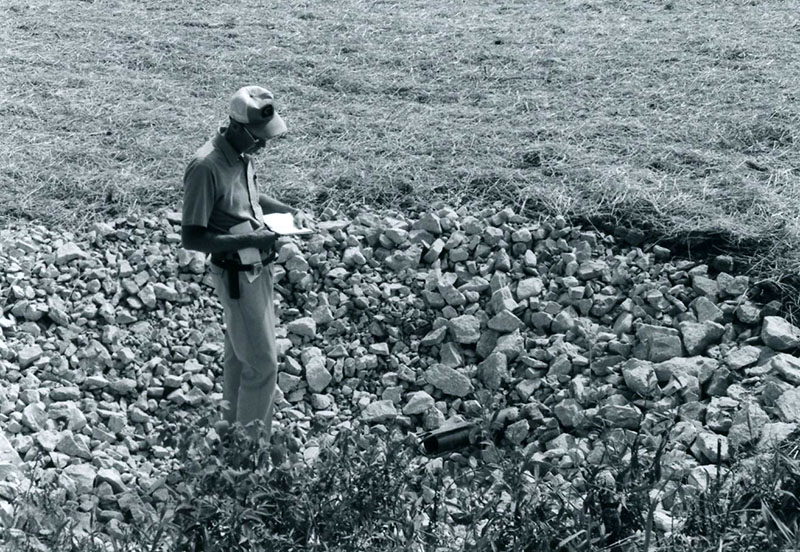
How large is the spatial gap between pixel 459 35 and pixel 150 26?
9.24 feet

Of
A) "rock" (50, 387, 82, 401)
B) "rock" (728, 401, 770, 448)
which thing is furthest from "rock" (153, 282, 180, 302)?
"rock" (728, 401, 770, 448)

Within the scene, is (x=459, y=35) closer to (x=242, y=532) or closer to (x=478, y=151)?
(x=478, y=151)

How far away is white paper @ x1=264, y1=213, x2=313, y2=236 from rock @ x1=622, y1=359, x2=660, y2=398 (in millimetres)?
1831

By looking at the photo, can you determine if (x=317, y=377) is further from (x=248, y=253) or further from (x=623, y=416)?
(x=623, y=416)

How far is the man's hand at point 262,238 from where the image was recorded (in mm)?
4652

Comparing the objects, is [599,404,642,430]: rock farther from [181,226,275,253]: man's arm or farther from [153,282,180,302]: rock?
[153,282,180,302]: rock

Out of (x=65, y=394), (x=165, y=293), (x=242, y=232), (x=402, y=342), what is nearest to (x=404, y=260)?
(x=402, y=342)

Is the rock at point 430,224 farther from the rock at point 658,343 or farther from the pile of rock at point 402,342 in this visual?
the rock at point 658,343

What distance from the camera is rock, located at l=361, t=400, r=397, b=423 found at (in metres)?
5.67

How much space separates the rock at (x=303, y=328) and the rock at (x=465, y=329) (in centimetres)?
76

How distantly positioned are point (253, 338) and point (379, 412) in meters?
1.11

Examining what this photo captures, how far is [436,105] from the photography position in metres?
8.33

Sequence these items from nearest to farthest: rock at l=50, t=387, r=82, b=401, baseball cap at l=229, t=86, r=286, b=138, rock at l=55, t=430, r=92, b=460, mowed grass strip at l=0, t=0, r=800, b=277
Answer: baseball cap at l=229, t=86, r=286, b=138
rock at l=55, t=430, r=92, b=460
rock at l=50, t=387, r=82, b=401
mowed grass strip at l=0, t=0, r=800, b=277

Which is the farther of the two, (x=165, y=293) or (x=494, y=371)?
(x=165, y=293)
